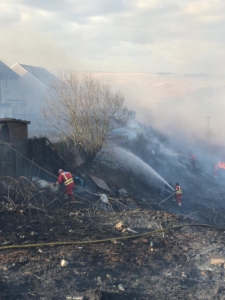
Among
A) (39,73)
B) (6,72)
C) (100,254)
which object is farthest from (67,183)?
(39,73)

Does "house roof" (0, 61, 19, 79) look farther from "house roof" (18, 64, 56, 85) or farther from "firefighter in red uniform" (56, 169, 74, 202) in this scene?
"firefighter in red uniform" (56, 169, 74, 202)

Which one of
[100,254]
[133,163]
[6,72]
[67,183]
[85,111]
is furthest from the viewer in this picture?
[6,72]

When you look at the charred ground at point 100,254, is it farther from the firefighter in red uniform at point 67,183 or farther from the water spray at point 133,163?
the water spray at point 133,163

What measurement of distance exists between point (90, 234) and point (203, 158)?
3401 centimetres

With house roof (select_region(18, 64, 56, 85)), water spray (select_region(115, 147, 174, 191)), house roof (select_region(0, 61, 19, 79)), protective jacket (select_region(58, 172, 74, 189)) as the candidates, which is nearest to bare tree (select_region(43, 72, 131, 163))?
water spray (select_region(115, 147, 174, 191))

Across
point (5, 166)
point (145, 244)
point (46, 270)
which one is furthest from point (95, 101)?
point (46, 270)

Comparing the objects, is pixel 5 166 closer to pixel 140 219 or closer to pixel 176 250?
pixel 140 219

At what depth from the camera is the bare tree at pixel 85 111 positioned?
734 inches

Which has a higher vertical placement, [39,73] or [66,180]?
[39,73]

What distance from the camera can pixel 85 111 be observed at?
1867 cm

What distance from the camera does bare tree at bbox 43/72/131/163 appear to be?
18.7 metres

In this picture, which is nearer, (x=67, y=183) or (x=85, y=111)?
(x=67, y=183)

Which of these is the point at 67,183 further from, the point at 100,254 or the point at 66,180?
the point at 100,254

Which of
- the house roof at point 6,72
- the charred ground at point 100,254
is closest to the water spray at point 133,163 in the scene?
the charred ground at point 100,254
